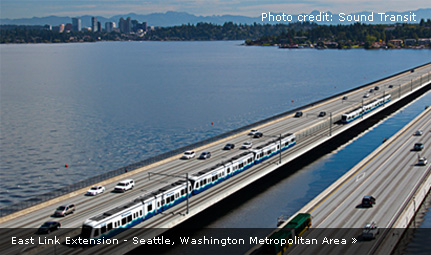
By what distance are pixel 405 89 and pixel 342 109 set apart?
152 feet

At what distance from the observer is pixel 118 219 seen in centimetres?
4716

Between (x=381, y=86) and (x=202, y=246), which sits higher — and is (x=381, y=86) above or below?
above

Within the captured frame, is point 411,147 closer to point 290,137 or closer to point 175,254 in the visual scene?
point 290,137

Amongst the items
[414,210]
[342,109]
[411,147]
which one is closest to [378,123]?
[342,109]

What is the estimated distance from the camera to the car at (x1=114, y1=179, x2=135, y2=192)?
5938 centimetres

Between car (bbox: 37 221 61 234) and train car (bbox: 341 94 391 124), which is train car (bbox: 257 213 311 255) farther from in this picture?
train car (bbox: 341 94 391 124)

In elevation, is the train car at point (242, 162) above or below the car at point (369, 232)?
above

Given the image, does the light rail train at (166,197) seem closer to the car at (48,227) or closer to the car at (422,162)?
the car at (48,227)

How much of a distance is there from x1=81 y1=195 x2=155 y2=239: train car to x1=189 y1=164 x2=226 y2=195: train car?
8.51 m

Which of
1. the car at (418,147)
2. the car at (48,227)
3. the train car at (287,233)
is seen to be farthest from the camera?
the car at (418,147)

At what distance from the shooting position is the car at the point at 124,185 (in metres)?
59.4

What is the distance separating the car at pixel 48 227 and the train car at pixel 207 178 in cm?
1684

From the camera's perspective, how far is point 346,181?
66562 mm

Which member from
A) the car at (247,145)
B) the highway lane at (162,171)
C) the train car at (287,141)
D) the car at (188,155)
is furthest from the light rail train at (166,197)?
the car at (188,155)
